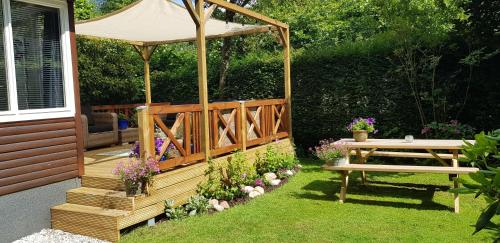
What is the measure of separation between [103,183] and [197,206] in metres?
1.20

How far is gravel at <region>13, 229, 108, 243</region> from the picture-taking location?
4.48m

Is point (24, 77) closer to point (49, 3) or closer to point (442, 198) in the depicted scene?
point (49, 3)

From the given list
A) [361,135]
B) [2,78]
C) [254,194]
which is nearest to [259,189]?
[254,194]

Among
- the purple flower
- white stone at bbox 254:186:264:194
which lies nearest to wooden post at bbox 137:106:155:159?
white stone at bbox 254:186:264:194

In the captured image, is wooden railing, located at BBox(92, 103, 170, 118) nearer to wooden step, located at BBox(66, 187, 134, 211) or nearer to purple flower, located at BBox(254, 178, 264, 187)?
purple flower, located at BBox(254, 178, 264, 187)

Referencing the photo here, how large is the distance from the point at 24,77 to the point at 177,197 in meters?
2.27

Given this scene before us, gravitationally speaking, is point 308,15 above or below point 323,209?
above

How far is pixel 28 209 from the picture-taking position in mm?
4633

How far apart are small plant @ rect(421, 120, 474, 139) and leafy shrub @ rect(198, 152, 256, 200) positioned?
A: 3600 mm

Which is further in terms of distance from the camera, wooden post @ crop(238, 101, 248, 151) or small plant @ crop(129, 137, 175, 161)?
wooden post @ crop(238, 101, 248, 151)

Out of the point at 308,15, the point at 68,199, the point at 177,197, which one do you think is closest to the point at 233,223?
the point at 177,197

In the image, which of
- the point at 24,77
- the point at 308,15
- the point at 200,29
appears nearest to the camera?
the point at 24,77

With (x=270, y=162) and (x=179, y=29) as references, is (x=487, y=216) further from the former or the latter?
(x=179, y=29)

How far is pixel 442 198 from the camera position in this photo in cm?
568
